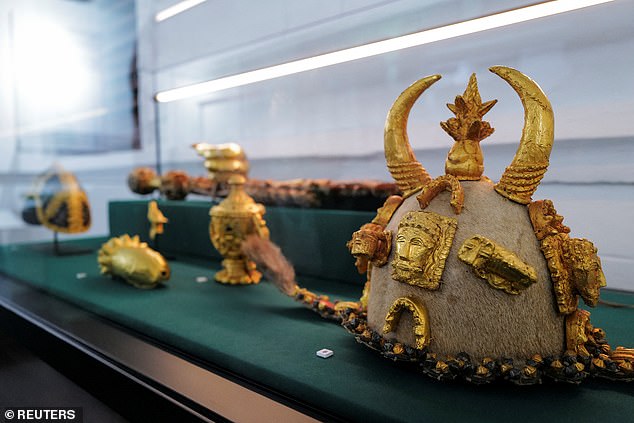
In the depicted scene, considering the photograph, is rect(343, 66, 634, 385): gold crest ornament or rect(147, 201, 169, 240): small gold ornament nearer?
rect(343, 66, 634, 385): gold crest ornament

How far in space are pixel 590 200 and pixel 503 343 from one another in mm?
642

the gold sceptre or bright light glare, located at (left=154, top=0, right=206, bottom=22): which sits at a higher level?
bright light glare, located at (left=154, top=0, right=206, bottom=22)

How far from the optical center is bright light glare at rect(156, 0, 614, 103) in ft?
3.82

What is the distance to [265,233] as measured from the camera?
1482 mm

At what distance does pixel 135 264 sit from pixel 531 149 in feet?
3.80

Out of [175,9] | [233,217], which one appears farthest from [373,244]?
[175,9]

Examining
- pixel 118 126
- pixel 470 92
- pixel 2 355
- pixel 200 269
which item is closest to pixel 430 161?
pixel 470 92

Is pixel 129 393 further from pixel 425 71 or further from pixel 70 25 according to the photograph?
pixel 70 25

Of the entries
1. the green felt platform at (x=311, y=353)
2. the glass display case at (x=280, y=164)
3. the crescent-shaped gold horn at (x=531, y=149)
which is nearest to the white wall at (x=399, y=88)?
the glass display case at (x=280, y=164)

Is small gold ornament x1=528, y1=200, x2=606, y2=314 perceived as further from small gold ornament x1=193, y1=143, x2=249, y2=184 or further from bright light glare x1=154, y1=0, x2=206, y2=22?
bright light glare x1=154, y1=0, x2=206, y2=22

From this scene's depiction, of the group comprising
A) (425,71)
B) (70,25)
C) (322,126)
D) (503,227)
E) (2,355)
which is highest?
(70,25)

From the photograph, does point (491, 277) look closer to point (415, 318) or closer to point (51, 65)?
point (415, 318)

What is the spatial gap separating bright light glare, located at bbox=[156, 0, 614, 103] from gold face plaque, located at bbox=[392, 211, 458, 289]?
72 centimetres

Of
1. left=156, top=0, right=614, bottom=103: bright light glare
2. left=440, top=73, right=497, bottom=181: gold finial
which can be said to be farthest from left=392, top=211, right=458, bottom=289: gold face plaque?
left=156, top=0, right=614, bottom=103: bright light glare
